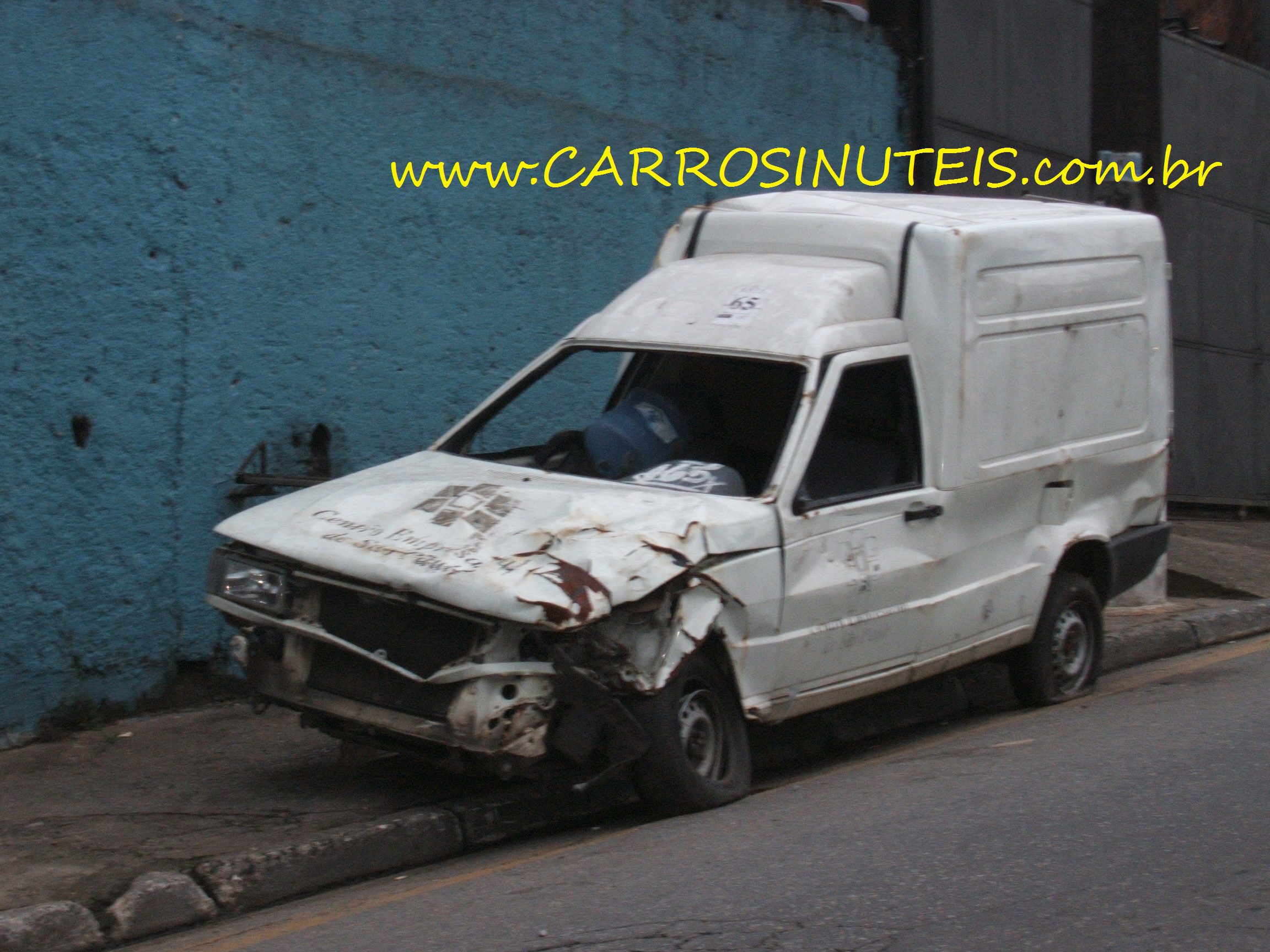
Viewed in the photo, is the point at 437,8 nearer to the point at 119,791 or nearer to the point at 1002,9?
the point at 119,791

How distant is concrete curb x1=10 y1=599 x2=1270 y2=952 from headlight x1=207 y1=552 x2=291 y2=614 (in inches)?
31.7

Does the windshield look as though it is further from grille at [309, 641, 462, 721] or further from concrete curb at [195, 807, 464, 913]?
concrete curb at [195, 807, 464, 913]

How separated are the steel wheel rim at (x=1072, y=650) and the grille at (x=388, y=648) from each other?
11.0ft

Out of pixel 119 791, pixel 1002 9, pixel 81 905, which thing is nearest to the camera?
pixel 81 905

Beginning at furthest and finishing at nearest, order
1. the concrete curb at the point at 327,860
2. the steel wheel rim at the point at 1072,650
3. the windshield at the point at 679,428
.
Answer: the steel wheel rim at the point at 1072,650, the windshield at the point at 679,428, the concrete curb at the point at 327,860

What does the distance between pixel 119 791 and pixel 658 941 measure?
2.65 metres

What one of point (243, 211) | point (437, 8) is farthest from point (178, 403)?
point (437, 8)

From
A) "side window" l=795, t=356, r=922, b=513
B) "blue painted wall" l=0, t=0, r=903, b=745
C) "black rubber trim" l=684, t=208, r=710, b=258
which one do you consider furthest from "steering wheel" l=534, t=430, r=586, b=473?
"blue painted wall" l=0, t=0, r=903, b=745

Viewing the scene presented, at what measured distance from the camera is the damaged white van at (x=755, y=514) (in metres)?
5.27

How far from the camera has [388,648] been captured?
537cm

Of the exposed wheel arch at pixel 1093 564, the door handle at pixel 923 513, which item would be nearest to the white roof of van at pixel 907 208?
the door handle at pixel 923 513

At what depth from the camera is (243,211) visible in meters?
7.55

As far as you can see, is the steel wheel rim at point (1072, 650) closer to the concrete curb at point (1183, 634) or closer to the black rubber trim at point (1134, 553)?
the black rubber trim at point (1134, 553)

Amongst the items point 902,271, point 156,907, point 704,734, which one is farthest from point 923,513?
point 156,907
